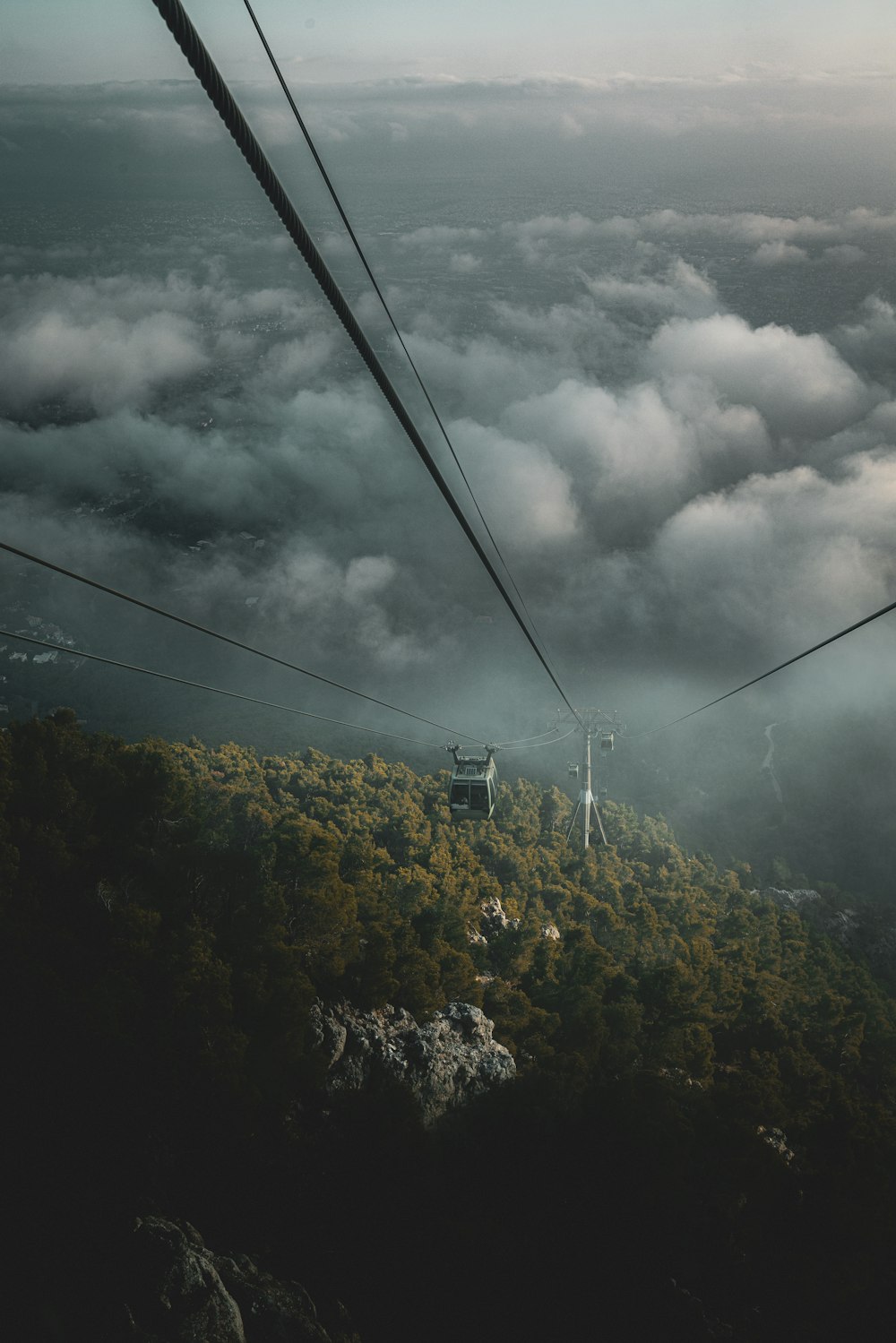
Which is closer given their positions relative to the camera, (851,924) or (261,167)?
(261,167)

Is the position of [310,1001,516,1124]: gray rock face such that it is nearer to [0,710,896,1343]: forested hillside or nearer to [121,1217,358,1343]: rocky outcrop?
[0,710,896,1343]: forested hillside

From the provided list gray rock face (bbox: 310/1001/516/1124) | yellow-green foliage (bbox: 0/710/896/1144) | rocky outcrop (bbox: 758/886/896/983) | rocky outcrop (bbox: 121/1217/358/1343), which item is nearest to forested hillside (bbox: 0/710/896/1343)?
yellow-green foliage (bbox: 0/710/896/1144)

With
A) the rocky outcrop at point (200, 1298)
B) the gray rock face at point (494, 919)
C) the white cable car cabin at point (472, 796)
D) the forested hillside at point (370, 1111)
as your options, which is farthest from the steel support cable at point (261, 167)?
the gray rock face at point (494, 919)

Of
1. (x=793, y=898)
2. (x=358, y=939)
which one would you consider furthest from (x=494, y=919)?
(x=793, y=898)

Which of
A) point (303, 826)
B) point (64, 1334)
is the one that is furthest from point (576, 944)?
point (64, 1334)

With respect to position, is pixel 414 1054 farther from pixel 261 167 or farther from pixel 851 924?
pixel 851 924

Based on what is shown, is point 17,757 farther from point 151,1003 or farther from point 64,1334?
point 64,1334
